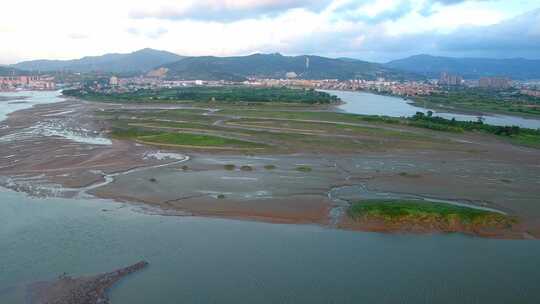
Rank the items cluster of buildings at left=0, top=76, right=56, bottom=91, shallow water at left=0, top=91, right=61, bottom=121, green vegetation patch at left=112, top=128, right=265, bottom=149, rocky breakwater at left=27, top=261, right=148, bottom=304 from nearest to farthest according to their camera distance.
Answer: rocky breakwater at left=27, top=261, right=148, bottom=304 → green vegetation patch at left=112, top=128, right=265, bottom=149 → shallow water at left=0, top=91, right=61, bottom=121 → cluster of buildings at left=0, top=76, right=56, bottom=91

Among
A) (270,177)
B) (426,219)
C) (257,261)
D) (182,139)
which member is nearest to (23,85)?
(182,139)

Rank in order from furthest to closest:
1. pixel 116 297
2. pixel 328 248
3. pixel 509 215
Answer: pixel 509 215, pixel 328 248, pixel 116 297

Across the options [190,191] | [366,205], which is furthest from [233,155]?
[366,205]

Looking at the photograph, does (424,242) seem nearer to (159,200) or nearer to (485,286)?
(485,286)

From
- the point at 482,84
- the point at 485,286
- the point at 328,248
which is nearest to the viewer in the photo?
the point at 485,286

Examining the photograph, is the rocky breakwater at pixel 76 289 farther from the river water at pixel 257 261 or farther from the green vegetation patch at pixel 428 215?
the green vegetation patch at pixel 428 215

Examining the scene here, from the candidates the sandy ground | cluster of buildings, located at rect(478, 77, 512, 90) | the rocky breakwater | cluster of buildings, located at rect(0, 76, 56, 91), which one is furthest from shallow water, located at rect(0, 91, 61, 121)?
cluster of buildings, located at rect(478, 77, 512, 90)

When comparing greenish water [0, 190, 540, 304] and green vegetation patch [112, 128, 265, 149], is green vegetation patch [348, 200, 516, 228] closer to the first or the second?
→ greenish water [0, 190, 540, 304]
